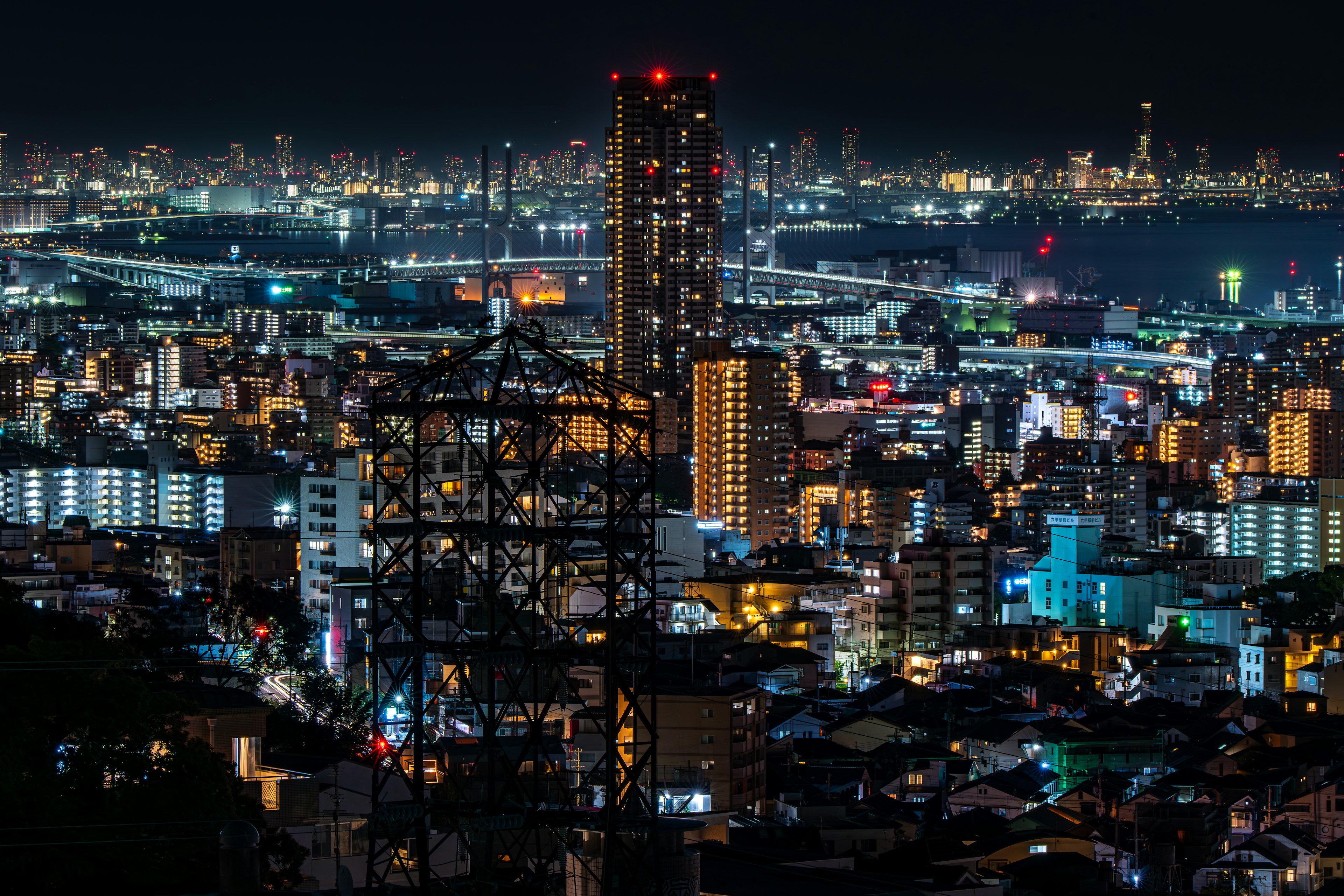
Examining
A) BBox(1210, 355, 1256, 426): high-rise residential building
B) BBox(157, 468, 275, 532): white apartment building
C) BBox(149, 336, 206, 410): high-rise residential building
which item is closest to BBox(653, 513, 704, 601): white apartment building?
BBox(157, 468, 275, 532): white apartment building

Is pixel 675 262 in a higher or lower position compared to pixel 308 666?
higher

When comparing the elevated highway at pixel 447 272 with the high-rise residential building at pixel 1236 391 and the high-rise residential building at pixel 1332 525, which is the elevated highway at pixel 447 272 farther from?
the high-rise residential building at pixel 1332 525

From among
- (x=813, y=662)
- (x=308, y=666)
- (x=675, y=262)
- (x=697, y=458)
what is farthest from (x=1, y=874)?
(x=675, y=262)

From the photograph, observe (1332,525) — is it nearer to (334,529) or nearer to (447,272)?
(334,529)

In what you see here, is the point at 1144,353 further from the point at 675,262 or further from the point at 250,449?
the point at 250,449

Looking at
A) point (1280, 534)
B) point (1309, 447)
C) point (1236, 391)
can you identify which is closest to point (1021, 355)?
point (1236, 391)

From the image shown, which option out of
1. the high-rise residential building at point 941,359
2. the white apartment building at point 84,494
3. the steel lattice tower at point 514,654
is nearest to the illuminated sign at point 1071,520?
the white apartment building at point 84,494

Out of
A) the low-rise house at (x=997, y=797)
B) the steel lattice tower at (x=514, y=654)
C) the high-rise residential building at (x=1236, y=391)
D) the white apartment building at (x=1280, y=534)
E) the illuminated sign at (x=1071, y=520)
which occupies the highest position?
the high-rise residential building at (x=1236, y=391)
